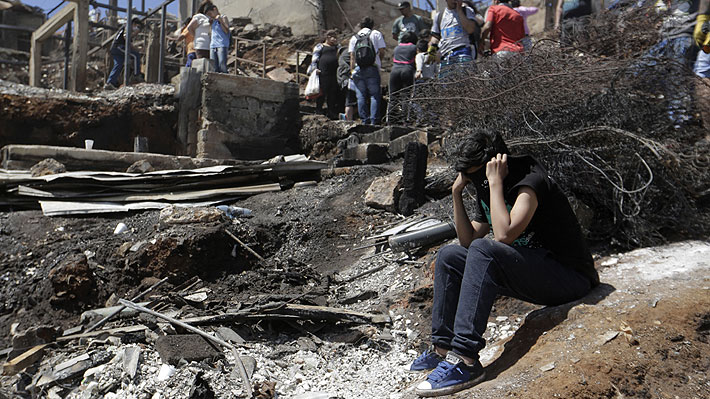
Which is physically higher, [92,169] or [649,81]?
[649,81]

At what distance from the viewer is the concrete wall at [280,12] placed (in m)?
17.8

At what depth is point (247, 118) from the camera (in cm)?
962

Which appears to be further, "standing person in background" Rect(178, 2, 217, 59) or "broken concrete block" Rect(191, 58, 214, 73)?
"standing person in background" Rect(178, 2, 217, 59)

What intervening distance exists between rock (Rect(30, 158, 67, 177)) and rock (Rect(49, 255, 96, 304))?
232 centimetres

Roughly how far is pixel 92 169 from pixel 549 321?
6476 mm

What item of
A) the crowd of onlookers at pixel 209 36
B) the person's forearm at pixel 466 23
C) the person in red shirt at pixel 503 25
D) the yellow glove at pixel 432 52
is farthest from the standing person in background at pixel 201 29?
the person in red shirt at pixel 503 25

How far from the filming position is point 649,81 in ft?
14.6

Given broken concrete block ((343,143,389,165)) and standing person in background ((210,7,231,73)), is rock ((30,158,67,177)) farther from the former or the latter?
standing person in background ((210,7,231,73))

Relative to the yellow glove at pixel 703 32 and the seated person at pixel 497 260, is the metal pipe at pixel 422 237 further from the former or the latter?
the yellow glove at pixel 703 32

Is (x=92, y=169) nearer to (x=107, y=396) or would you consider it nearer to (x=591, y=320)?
(x=107, y=396)

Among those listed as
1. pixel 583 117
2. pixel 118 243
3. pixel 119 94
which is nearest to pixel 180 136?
pixel 119 94

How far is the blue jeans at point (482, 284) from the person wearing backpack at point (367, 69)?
19.4 ft

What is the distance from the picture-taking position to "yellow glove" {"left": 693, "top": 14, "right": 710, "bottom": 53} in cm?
528

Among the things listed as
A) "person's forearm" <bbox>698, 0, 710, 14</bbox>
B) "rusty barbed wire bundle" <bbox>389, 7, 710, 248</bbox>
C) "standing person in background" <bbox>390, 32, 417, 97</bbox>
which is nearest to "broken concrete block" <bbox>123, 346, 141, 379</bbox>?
"rusty barbed wire bundle" <bbox>389, 7, 710, 248</bbox>
